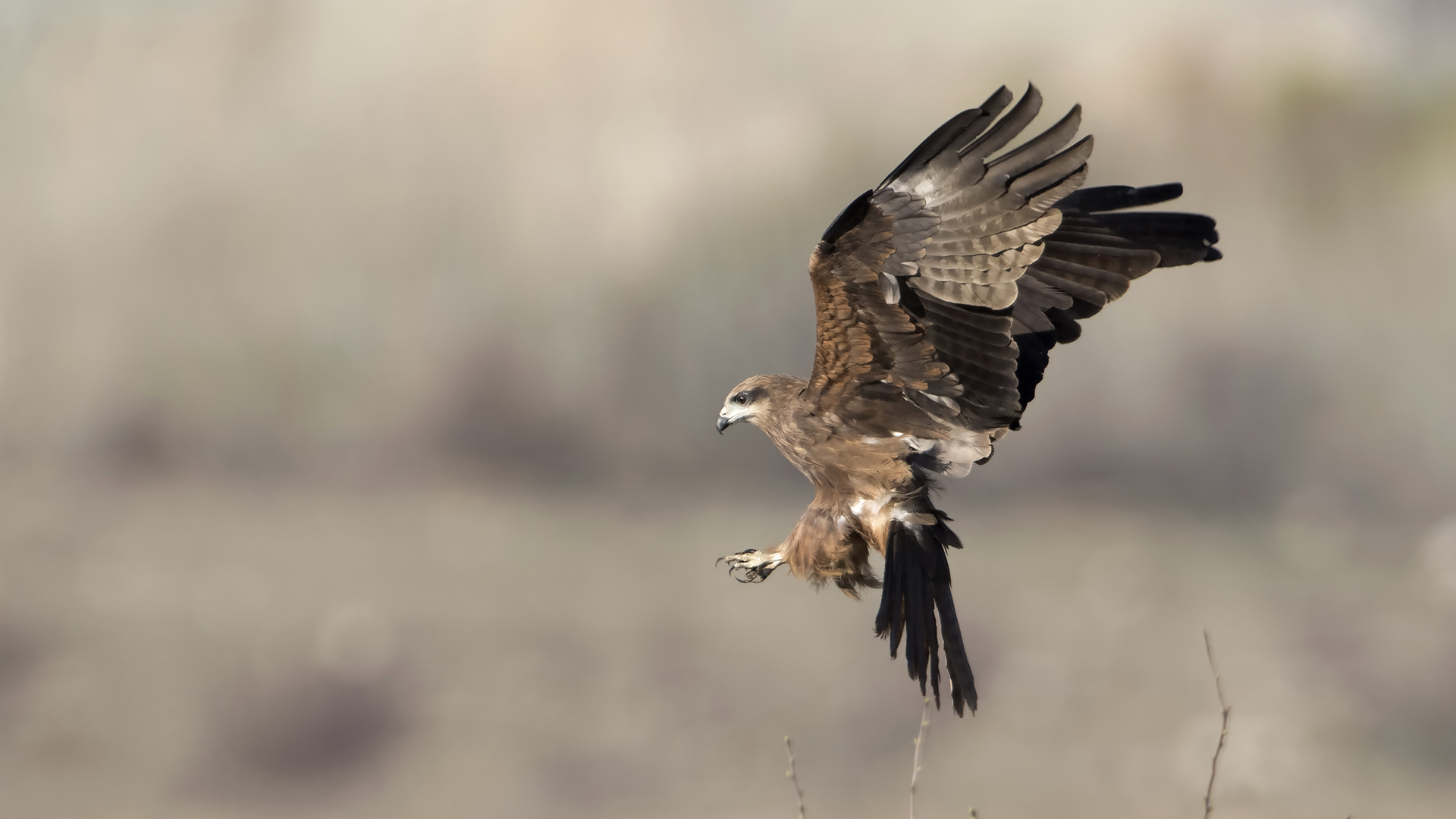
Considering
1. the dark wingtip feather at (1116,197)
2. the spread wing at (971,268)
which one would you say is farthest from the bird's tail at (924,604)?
the dark wingtip feather at (1116,197)

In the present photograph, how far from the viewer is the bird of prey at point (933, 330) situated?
3.93 m

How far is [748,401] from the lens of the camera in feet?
16.1

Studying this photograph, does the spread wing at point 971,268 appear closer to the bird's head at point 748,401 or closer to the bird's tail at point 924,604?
the bird's head at point 748,401

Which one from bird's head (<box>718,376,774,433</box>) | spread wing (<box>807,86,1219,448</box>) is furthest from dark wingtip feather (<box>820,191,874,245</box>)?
bird's head (<box>718,376,774,433</box>)

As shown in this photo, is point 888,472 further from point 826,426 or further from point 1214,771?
point 1214,771

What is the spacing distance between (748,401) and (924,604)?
127 centimetres

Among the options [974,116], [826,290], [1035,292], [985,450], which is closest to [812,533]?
[985,450]

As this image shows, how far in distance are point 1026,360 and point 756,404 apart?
1281 mm

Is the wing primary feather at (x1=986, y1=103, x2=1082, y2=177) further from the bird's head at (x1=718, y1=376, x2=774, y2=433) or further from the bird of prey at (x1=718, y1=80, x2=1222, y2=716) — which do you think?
the bird's head at (x1=718, y1=376, x2=774, y2=433)

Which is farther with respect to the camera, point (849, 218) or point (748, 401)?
point (748, 401)

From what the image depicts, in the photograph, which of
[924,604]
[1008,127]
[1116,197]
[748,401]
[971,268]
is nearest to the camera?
[1008,127]

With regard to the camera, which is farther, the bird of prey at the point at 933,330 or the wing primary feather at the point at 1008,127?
the bird of prey at the point at 933,330

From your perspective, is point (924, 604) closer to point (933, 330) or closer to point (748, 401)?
point (933, 330)

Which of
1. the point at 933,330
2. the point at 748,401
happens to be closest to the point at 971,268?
the point at 933,330
